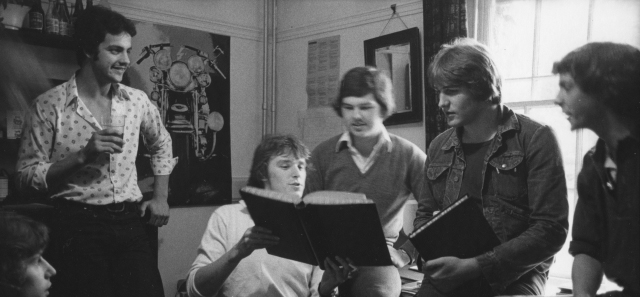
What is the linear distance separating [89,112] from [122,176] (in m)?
0.31

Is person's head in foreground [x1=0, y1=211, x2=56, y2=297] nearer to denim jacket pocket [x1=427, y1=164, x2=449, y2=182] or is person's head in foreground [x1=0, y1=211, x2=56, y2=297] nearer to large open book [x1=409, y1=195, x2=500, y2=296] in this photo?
large open book [x1=409, y1=195, x2=500, y2=296]

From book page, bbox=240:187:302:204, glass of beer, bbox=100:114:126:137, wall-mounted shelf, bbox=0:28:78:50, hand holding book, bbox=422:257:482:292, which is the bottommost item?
hand holding book, bbox=422:257:482:292

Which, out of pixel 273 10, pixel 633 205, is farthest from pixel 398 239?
pixel 273 10

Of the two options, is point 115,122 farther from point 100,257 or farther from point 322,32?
point 322,32

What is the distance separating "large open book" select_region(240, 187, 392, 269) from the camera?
5.12 ft

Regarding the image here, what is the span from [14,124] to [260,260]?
2.09m

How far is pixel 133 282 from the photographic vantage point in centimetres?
242

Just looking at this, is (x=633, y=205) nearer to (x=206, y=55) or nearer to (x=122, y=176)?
(x=122, y=176)

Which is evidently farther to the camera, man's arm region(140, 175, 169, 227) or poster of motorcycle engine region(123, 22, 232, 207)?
poster of motorcycle engine region(123, 22, 232, 207)

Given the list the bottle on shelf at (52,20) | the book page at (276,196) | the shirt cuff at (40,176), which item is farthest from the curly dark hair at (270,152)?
the bottle on shelf at (52,20)

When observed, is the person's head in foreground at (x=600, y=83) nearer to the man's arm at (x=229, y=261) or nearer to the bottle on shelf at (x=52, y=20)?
the man's arm at (x=229, y=261)

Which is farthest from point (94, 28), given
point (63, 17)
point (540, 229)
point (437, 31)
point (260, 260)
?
point (540, 229)

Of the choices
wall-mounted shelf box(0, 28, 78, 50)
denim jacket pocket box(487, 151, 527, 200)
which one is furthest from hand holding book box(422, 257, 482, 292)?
wall-mounted shelf box(0, 28, 78, 50)

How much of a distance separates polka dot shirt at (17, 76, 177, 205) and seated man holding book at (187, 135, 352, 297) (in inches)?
29.2
